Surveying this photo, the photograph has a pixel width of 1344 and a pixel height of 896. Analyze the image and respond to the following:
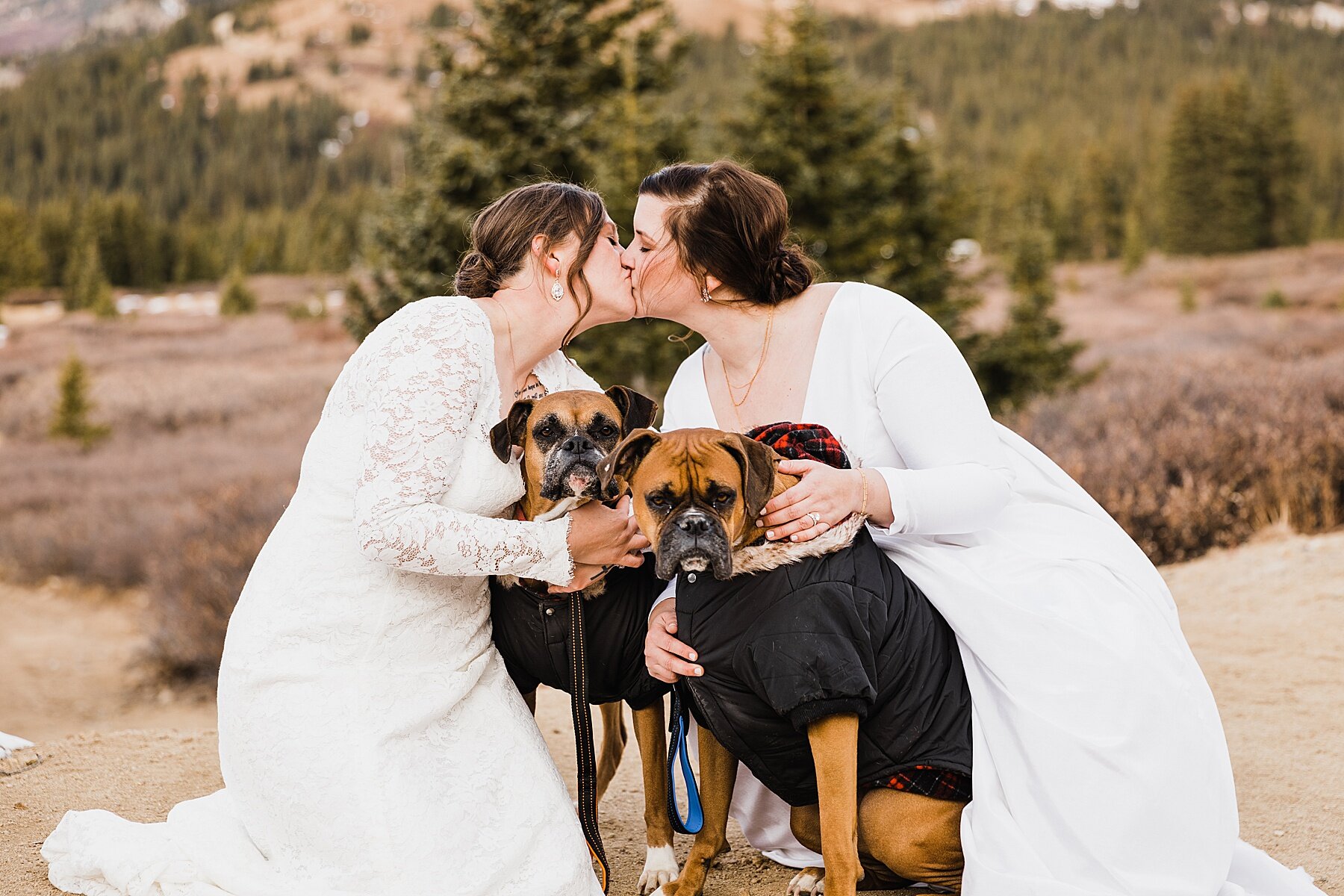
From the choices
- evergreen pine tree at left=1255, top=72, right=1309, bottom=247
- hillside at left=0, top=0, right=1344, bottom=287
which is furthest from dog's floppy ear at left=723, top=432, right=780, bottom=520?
evergreen pine tree at left=1255, top=72, right=1309, bottom=247

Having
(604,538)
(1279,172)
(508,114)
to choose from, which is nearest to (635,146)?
(508,114)

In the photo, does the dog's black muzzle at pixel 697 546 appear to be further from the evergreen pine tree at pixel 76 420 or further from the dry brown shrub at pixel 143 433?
the evergreen pine tree at pixel 76 420

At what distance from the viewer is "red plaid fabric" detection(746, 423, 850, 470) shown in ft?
11.1

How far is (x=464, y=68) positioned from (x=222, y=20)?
21150 centimetres

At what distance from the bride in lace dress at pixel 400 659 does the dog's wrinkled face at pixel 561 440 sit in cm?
8

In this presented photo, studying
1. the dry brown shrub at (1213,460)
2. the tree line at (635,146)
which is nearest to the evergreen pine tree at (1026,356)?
the tree line at (635,146)

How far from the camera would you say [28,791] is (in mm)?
4855

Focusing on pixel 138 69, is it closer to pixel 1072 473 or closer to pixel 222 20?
pixel 222 20

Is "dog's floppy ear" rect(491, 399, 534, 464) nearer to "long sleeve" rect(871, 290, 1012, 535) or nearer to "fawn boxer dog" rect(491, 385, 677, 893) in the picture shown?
"fawn boxer dog" rect(491, 385, 677, 893)

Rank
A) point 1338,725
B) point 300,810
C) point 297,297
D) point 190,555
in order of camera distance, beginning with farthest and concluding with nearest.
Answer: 1. point 297,297
2. point 190,555
3. point 1338,725
4. point 300,810

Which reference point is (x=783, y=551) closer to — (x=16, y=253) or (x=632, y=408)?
(x=632, y=408)

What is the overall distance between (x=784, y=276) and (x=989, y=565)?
4.26 feet

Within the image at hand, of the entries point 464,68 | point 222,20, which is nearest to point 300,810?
point 464,68

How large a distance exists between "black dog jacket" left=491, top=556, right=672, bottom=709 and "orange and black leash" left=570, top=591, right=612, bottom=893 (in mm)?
22
